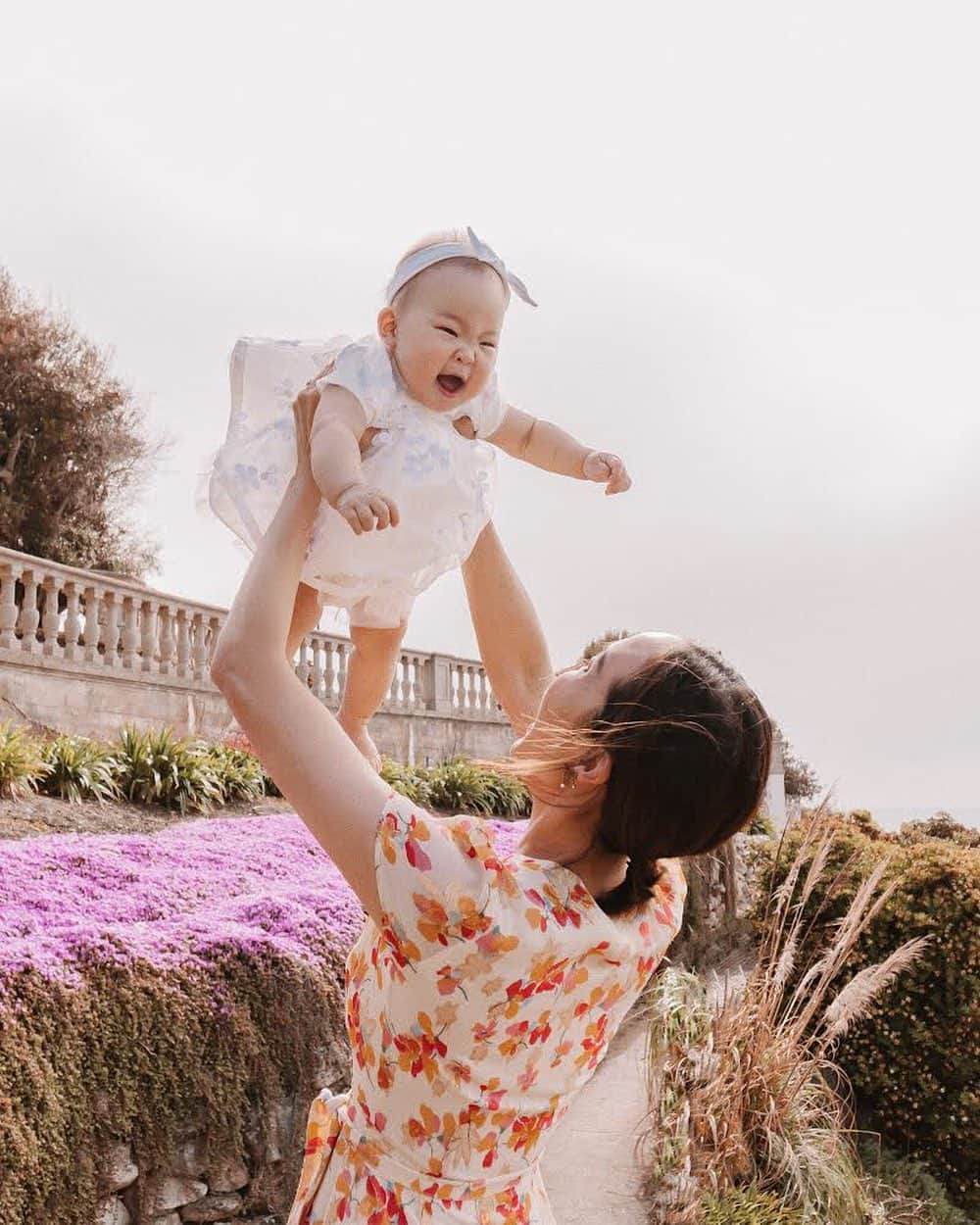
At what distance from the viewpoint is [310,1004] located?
4320 millimetres

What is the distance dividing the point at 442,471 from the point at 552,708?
47cm

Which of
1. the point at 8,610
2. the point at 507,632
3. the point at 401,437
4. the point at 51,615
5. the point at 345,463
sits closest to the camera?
the point at 345,463

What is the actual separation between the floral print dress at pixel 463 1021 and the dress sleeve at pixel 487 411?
0.85 metres

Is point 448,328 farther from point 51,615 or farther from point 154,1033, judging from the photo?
point 51,615

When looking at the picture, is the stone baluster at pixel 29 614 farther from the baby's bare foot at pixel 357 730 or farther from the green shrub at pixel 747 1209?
the baby's bare foot at pixel 357 730

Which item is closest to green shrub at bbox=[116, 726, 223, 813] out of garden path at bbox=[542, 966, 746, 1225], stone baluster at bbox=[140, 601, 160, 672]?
stone baluster at bbox=[140, 601, 160, 672]

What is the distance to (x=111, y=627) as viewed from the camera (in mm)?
12758

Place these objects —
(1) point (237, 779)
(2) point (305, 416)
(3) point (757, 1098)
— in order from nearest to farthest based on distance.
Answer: (2) point (305, 416), (3) point (757, 1098), (1) point (237, 779)

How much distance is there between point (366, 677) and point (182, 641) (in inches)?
484

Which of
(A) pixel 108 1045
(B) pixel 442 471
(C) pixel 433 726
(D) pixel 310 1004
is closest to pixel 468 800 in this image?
(C) pixel 433 726

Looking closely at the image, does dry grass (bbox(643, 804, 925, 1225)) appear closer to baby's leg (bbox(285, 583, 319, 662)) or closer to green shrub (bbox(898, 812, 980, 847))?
baby's leg (bbox(285, 583, 319, 662))

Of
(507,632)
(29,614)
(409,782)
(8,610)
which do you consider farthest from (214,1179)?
(29,614)

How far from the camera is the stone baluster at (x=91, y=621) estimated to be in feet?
40.3

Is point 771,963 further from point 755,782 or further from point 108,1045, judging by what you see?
point 755,782
